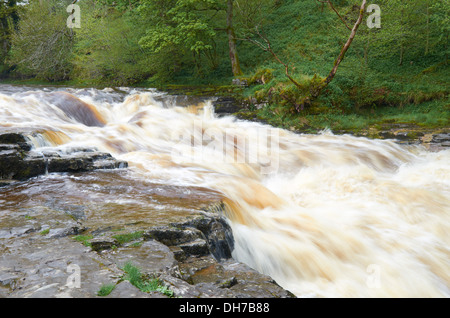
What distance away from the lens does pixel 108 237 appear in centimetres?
398

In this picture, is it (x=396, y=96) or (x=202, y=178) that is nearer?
(x=202, y=178)

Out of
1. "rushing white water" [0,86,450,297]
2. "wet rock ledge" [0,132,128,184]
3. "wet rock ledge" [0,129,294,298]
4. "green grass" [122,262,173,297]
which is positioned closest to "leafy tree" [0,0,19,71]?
"rushing white water" [0,86,450,297]

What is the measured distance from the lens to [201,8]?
19.7 metres

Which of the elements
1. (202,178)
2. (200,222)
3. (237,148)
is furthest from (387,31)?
(200,222)

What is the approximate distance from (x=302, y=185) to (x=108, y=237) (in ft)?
19.4

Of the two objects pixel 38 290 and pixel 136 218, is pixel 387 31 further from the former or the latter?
pixel 38 290

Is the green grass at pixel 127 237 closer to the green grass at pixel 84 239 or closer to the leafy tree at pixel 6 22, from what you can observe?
the green grass at pixel 84 239

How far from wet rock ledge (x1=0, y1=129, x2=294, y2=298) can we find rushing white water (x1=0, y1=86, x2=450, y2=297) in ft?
2.44

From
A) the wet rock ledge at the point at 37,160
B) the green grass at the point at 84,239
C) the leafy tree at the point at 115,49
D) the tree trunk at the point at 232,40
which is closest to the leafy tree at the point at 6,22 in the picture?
the leafy tree at the point at 115,49

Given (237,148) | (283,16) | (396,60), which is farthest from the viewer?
(283,16)

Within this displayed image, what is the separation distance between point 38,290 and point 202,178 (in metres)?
4.88

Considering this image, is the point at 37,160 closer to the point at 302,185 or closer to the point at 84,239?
the point at 84,239

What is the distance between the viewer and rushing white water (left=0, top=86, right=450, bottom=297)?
5.02 metres

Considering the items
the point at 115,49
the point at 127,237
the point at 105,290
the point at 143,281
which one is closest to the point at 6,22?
the point at 115,49
